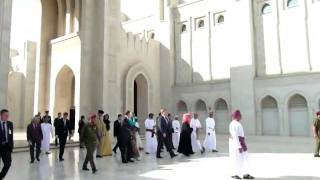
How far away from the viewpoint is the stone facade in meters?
18.7

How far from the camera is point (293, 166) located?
8.74m

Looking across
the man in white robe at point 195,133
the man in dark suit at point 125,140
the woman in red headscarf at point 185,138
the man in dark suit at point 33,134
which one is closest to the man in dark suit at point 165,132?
the woman in red headscarf at point 185,138

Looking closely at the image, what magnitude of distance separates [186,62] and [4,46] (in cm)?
1536

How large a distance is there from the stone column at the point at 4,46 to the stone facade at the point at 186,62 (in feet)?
19.2

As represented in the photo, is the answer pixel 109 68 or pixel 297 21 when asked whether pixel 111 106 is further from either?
pixel 297 21

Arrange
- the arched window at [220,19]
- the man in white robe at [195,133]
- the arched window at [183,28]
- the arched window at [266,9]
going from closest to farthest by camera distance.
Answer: the man in white robe at [195,133], the arched window at [266,9], the arched window at [220,19], the arched window at [183,28]

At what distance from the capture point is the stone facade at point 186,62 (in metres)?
18.7

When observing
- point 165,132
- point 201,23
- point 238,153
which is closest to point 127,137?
point 165,132

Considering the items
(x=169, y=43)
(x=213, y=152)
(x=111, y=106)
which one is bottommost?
(x=213, y=152)

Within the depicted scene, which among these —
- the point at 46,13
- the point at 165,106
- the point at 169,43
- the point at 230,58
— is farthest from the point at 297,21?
the point at 46,13

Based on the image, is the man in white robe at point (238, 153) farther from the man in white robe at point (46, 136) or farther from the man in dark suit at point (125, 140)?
the man in white robe at point (46, 136)

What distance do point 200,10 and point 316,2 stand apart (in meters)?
8.30

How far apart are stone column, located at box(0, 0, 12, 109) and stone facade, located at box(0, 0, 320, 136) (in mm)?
5859

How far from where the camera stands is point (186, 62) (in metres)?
25.6
